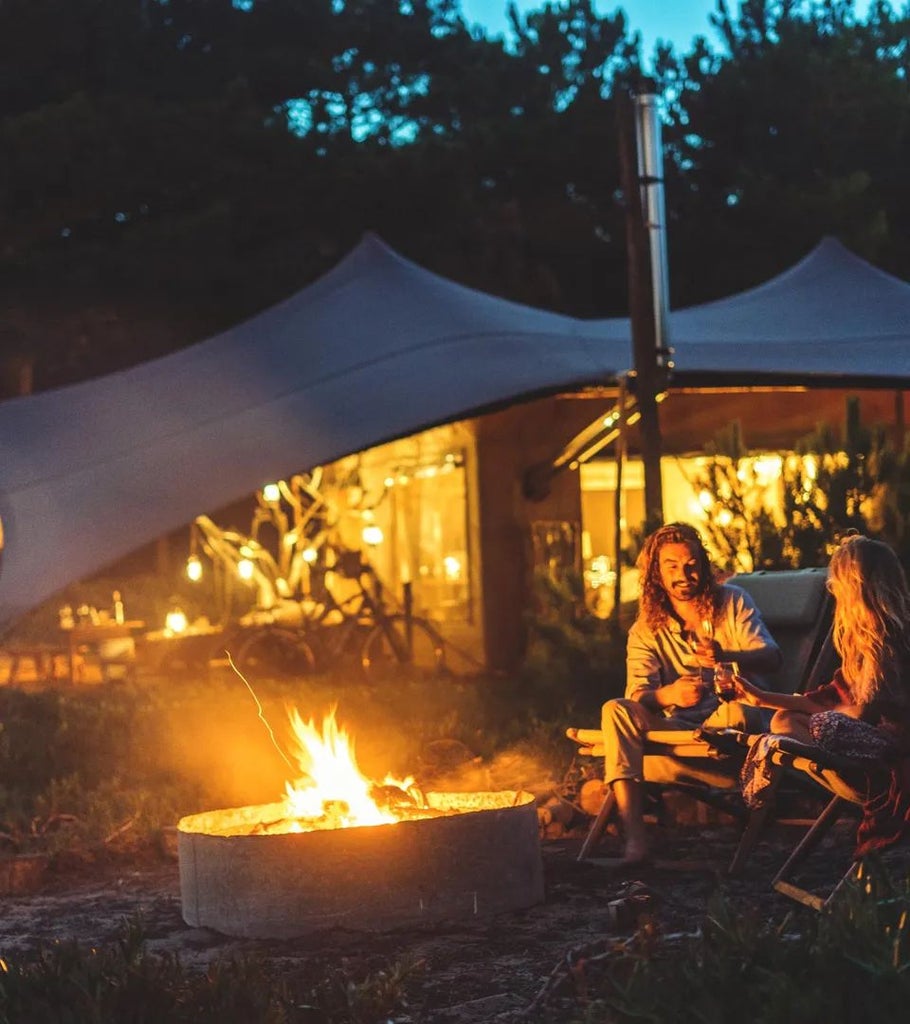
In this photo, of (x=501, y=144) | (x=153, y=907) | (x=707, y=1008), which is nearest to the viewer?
(x=707, y=1008)

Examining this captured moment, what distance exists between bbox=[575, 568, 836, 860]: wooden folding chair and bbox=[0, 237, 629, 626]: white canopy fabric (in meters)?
2.56

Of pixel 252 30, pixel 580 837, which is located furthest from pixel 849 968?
pixel 252 30

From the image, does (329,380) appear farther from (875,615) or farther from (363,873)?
(875,615)

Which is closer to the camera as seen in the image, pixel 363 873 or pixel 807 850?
pixel 807 850

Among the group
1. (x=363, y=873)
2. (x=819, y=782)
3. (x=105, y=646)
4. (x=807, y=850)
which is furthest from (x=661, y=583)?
(x=105, y=646)

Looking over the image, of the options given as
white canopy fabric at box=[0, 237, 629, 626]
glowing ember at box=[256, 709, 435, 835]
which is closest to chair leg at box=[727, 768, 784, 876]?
glowing ember at box=[256, 709, 435, 835]

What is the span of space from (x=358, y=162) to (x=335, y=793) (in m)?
14.4

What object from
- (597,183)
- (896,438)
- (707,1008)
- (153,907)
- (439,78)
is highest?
(439,78)

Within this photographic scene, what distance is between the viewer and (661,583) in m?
4.95

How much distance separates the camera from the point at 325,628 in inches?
414

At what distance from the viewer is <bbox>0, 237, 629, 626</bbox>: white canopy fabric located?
707 cm

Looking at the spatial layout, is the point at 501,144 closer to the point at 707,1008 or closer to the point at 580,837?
the point at 580,837

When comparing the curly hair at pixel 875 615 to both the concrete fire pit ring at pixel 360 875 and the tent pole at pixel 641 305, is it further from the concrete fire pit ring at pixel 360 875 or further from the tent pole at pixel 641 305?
the tent pole at pixel 641 305

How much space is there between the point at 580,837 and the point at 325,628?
523 cm
